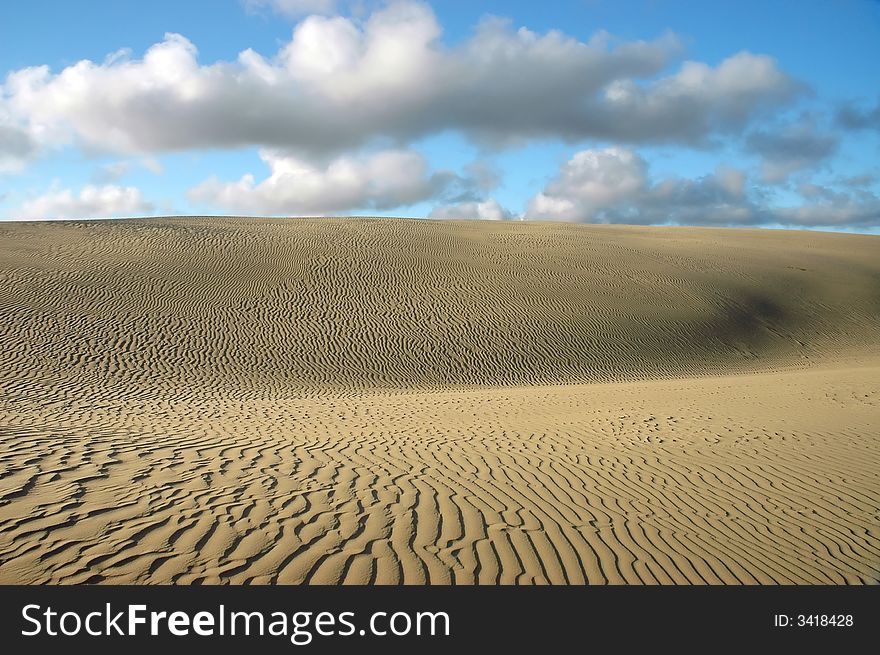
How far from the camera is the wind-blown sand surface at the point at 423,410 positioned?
5.07 metres

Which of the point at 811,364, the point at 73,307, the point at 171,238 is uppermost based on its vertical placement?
the point at 171,238

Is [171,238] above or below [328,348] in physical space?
above

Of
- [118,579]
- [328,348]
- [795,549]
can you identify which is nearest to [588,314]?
[328,348]

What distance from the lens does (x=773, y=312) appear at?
2847 cm

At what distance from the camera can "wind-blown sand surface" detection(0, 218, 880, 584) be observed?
16.6 feet

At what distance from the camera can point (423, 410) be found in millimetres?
13141

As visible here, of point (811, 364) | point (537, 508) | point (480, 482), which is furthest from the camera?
point (811, 364)

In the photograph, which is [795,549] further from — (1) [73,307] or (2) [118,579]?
(1) [73,307]

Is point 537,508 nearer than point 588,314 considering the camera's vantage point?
Yes

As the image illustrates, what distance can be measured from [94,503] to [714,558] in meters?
5.43

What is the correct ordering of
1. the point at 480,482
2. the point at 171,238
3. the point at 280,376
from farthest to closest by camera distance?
1. the point at 171,238
2. the point at 280,376
3. the point at 480,482

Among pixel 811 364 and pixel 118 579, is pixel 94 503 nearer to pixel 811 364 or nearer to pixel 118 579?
pixel 118 579

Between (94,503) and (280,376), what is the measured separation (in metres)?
12.9

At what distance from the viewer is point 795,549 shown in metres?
5.39
